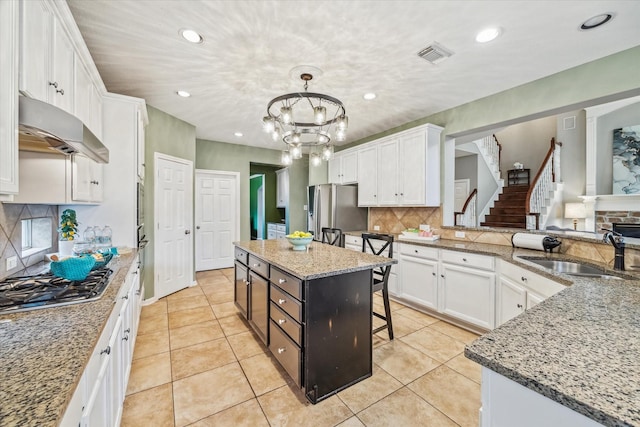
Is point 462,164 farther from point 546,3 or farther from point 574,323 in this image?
point 574,323

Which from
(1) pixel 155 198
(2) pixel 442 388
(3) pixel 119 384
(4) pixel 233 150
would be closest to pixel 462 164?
(4) pixel 233 150

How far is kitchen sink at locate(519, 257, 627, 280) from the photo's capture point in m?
1.82

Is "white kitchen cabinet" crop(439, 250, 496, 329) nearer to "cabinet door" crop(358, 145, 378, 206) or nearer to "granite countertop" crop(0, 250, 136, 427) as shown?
"cabinet door" crop(358, 145, 378, 206)

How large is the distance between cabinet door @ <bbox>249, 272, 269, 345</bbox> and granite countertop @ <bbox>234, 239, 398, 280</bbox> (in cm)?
27

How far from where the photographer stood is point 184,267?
4250mm

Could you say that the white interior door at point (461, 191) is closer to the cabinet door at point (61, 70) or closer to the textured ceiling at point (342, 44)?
the textured ceiling at point (342, 44)

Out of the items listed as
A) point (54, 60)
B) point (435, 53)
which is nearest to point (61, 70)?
point (54, 60)

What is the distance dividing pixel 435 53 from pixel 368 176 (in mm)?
2281

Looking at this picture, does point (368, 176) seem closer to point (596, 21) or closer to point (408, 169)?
point (408, 169)

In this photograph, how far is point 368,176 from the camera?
14.5 feet

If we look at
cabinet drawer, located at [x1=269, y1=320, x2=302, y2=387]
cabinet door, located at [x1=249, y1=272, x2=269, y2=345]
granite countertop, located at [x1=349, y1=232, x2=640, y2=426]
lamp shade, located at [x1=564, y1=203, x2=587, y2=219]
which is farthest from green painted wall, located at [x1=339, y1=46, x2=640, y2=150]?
lamp shade, located at [x1=564, y1=203, x2=587, y2=219]

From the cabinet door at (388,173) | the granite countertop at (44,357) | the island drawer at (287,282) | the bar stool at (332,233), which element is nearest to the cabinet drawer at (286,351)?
the island drawer at (287,282)

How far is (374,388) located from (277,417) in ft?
2.34

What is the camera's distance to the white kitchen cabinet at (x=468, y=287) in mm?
2635
